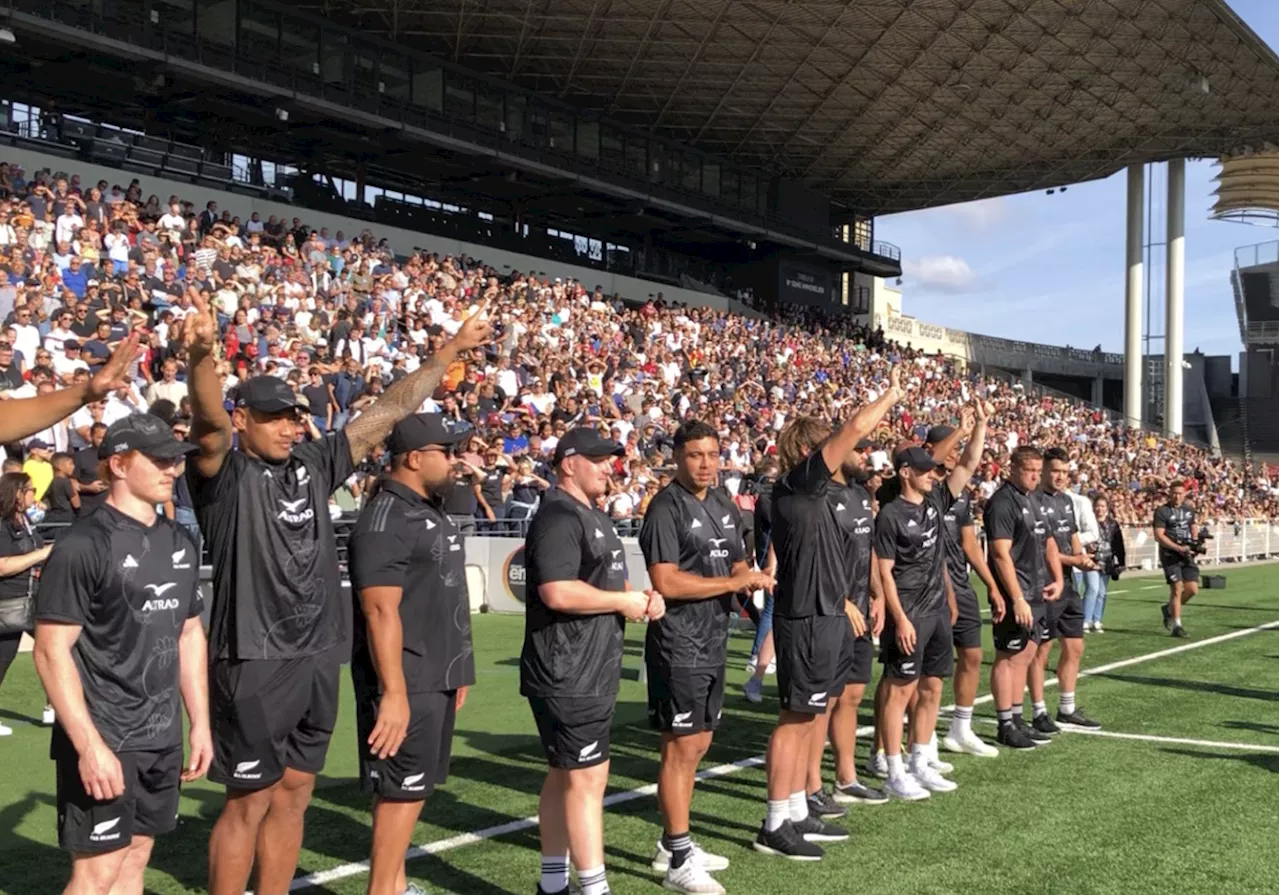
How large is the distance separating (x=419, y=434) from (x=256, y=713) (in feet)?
3.98

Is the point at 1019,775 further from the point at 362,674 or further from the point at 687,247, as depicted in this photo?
the point at 687,247

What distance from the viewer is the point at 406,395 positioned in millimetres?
5164

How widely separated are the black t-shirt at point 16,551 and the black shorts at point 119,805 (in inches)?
190

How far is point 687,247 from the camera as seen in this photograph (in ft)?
157

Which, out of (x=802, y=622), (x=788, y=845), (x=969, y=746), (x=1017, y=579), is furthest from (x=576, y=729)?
(x=1017, y=579)

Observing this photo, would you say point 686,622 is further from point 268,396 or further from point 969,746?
point 969,746

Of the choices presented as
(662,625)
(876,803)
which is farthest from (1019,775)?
(662,625)

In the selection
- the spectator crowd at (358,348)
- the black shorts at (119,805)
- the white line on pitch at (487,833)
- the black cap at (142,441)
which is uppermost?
the spectator crowd at (358,348)

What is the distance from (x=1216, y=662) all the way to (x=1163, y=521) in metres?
3.90

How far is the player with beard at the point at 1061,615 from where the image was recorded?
904 cm

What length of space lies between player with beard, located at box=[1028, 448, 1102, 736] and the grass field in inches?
12.4

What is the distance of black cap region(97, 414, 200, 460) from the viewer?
409 centimetres

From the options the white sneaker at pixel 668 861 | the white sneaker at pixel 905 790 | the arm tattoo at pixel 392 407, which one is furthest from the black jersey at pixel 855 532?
the arm tattoo at pixel 392 407

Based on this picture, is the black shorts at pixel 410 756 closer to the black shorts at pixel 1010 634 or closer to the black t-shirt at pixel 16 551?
the black t-shirt at pixel 16 551
